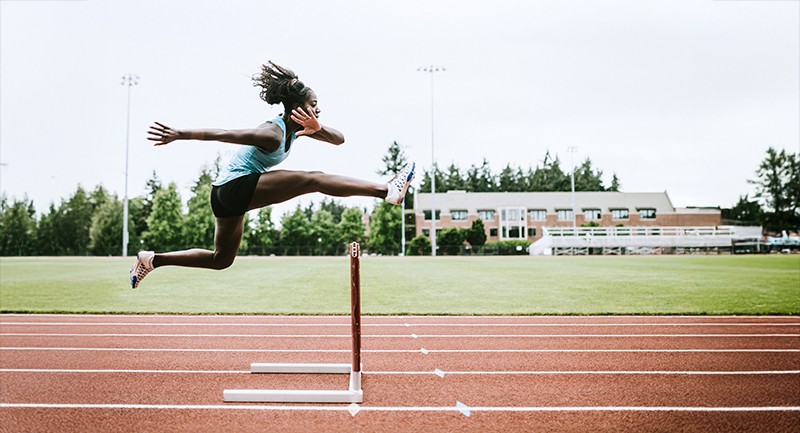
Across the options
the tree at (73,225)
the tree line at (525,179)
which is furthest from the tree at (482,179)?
the tree at (73,225)

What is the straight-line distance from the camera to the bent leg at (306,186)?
344cm

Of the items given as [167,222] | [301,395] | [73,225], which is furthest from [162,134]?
[73,225]

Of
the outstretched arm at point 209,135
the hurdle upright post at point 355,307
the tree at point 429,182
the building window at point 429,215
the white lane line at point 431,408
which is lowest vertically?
the white lane line at point 431,408

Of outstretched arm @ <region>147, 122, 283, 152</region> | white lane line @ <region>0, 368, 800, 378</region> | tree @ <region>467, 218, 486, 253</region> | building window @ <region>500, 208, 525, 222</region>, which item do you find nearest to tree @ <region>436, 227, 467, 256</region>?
tree @ <region>467, 218, 486, 253</region>

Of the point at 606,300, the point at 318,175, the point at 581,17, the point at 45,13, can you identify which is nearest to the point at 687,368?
the point at 581,17

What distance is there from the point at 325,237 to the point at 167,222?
17972 millimetres

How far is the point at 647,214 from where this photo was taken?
56125mm

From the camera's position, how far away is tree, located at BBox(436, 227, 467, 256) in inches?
1719

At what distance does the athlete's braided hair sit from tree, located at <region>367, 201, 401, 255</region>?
38.4 m

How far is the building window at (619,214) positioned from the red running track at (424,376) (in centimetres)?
4912

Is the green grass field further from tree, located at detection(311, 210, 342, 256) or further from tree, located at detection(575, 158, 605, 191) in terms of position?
tree, located at detection(575, 158, 605, 191)

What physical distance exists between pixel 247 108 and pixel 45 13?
2.85 m

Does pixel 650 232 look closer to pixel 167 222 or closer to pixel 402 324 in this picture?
pixel 167 222

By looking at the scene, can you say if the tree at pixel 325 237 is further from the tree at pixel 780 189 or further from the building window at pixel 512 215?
the tree at pixel 780 189
